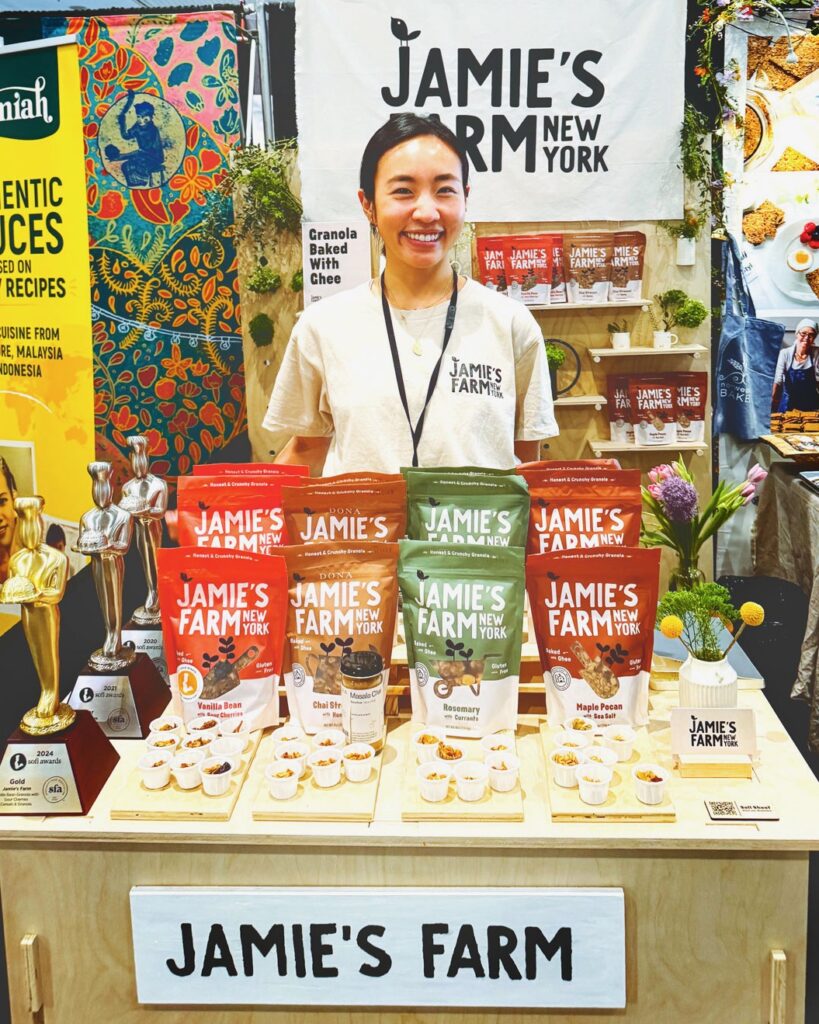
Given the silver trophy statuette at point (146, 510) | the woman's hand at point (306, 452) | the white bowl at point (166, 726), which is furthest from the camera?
the woman's hand at point (306, 452)

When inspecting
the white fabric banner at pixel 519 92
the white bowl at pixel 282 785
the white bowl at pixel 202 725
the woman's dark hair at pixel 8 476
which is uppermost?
the white fabric banner at pixel 519 92

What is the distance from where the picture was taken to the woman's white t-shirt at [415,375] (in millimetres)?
2611

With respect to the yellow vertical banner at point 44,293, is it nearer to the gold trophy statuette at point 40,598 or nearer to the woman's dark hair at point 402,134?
the woman's dark hair at point 402,134

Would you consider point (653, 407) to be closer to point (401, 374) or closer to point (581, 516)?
point (401, 374)

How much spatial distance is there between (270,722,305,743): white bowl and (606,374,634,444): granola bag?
3483 mm

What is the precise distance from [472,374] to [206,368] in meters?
2.65

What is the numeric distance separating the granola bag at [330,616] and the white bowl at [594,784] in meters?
0.40

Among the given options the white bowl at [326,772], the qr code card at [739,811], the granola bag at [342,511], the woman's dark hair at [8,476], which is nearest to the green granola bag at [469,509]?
the granola bag at [342,511]

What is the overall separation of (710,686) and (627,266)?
11.3 ft

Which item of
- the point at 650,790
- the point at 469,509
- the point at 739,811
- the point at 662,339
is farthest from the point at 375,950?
the point at 662,339

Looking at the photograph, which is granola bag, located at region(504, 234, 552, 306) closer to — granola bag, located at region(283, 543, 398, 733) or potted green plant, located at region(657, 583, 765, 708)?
potted green plant, located at region(657, 583, 765, 708)

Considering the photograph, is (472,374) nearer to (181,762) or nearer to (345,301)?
(345,301)

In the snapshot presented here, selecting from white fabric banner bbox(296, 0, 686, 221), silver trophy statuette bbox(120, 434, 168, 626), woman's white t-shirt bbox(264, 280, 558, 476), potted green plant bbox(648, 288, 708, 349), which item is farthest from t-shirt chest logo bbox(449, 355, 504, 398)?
potted green plant bbox(648, 288, 708, 349)

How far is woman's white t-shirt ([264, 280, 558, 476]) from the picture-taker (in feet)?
8.57
